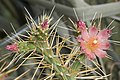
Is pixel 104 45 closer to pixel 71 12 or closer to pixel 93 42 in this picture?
pixel 93 42

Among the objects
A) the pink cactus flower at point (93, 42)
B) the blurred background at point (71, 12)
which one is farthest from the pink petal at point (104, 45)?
the blurred background at point (71, 12)

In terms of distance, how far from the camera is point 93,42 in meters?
0.71

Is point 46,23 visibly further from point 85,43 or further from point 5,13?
point 5,13

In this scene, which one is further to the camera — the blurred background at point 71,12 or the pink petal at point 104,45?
the blurred background at point 71,12

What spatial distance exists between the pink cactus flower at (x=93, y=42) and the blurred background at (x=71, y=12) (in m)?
0.19

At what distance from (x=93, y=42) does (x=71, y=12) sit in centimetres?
32

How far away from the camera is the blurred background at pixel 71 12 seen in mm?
1008

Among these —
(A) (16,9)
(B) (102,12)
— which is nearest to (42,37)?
(B) (102,12)

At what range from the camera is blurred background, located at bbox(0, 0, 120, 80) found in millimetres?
1008

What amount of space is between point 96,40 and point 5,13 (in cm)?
91

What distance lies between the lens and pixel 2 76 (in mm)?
833

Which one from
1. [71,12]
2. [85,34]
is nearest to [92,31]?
[85,34]

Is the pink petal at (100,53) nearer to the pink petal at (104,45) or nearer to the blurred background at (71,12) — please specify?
the pink petal at (104,45)

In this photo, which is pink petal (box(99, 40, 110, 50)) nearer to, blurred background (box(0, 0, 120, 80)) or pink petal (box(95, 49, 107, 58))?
pink petal (box(95, 49, 107, 58))
